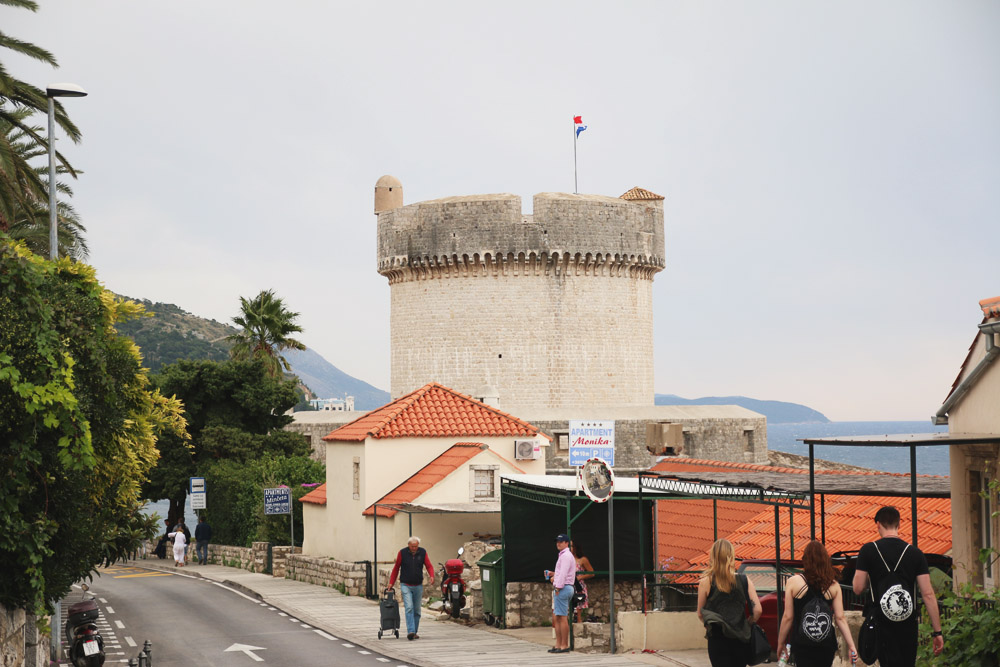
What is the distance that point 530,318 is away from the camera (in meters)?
48.7

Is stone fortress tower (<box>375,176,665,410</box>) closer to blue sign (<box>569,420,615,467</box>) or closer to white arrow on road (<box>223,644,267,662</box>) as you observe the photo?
white arrow on road (<box>223,644,267,662</box>)

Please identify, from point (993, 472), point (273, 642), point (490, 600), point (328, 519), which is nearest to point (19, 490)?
point (273, 642)

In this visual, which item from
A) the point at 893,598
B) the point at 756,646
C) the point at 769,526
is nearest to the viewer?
the point at 893,598

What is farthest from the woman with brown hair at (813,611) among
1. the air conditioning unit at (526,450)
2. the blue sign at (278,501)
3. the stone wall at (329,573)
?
the blue sign at (278,501)

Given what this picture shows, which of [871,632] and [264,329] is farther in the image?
[264,329]

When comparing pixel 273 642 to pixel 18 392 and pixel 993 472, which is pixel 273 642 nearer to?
pixel 18 392

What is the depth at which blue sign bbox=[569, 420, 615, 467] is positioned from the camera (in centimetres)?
1803

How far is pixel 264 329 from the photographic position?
5666 centimetres

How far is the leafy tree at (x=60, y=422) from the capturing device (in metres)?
14.2

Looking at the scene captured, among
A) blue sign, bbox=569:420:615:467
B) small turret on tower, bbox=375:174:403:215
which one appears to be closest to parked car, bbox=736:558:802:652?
blue sign, bbox=569:420:615:467

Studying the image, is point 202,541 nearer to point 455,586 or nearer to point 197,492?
point 197,492

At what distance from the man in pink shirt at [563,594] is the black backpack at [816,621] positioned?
22.7 ft

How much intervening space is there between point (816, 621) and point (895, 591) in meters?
0.67

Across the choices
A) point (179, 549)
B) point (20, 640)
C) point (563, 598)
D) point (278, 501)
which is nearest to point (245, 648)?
point (20, 640)
